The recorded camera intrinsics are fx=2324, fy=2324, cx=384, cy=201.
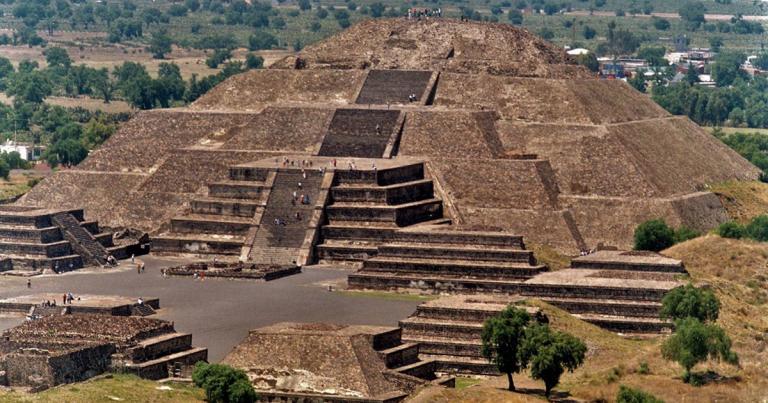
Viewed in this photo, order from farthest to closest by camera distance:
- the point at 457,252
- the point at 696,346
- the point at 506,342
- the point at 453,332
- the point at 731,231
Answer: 1. the point at 731,231
2. the point at 457,252
3. the point at 453,332
4. the point at 696,346
5. the point at 506,342

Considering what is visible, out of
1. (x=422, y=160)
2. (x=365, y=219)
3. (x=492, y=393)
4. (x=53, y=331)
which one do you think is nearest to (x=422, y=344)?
(x=492, y=393)

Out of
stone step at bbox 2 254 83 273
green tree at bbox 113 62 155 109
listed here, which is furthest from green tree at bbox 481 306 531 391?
green tree at bbox 113 62 155 109

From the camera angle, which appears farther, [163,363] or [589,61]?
[589,61]

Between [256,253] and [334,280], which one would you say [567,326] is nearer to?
[334,280]

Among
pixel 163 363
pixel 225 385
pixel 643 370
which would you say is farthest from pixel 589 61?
pixel 225 385

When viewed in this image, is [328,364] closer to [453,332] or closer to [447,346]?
[447,346]

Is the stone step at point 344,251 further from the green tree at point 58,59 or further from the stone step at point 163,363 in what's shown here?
the green tree at point 58,59

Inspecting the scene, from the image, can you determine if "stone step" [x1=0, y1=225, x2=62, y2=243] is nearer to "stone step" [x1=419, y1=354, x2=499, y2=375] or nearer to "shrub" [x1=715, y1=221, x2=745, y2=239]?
"stone step" [x1=419, y1=354, x2=499, y2=375]
